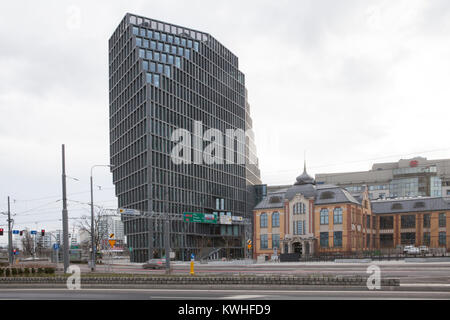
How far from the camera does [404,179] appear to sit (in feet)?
513

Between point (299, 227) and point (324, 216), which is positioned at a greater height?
point (324, 216)

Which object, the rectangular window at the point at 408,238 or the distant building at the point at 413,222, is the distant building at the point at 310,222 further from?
the rectangular window at the point at 408,238

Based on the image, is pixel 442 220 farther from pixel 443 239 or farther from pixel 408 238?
pixel 408 238

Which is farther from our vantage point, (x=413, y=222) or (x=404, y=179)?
(x=404, y=179)

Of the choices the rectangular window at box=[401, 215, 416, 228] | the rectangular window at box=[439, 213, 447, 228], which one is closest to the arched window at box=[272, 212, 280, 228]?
the rectangular window at box=[401, 215, 416, 228]

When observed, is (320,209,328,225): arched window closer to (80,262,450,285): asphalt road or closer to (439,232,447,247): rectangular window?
(439,232,447,247): rectangular window

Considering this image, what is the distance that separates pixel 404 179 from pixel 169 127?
88.3m

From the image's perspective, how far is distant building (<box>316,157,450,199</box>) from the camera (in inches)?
5965

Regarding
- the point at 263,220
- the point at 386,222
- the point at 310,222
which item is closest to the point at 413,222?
the point at 386,222

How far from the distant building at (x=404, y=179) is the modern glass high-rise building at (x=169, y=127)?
149 ft

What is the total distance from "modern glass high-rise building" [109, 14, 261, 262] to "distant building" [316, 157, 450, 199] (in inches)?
1788

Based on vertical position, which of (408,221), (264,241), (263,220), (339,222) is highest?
(339,222)
